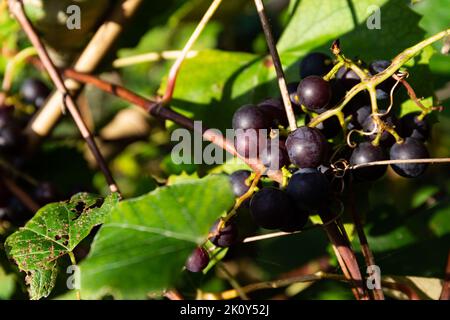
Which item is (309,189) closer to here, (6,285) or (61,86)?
(61,86)

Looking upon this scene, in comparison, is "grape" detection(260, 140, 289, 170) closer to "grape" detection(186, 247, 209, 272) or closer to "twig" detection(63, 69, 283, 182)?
"twig" detection(63, 69, 283, 182)

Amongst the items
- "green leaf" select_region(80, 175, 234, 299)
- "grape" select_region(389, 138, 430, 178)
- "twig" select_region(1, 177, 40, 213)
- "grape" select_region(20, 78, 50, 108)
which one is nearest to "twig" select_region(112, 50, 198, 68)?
"grape" select_region(20, 78, 50, 108)

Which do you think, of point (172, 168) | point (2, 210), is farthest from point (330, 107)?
point (2, 210)

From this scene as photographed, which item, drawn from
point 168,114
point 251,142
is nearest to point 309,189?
point 251,142

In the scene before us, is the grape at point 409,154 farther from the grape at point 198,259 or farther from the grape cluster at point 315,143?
the grape at point 198,259

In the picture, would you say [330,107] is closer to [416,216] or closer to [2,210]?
[416,216]

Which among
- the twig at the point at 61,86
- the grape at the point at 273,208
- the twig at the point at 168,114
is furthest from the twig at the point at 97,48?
the grape at the point at 273,208
